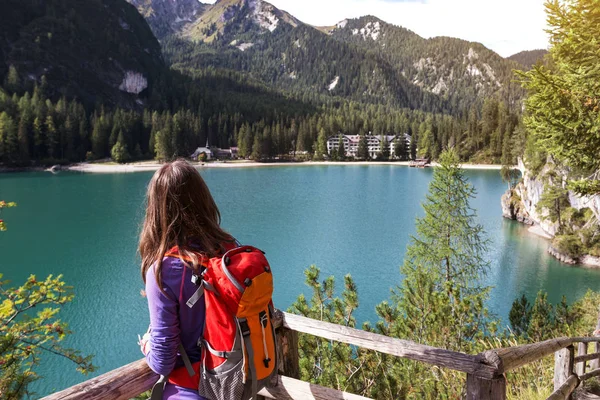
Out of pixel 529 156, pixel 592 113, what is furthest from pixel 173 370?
pixel 529 156

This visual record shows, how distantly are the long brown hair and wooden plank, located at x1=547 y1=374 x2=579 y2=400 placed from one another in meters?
2.59

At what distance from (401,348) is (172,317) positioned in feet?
4.47

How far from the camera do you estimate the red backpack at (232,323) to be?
68.9 inches

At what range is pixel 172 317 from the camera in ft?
5.87

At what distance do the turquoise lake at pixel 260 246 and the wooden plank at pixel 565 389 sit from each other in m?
3.29

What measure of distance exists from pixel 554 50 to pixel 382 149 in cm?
9773

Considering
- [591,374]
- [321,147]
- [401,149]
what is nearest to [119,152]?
[321,147]

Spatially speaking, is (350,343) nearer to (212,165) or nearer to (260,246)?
(260,246)

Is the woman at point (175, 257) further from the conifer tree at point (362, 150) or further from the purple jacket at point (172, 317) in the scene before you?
the conifer tree at point (362, 150)

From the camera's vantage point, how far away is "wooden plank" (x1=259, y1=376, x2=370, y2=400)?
2584 millimetres

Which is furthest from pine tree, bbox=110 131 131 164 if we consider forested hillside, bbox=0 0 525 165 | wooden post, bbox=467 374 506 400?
wooden post, bbox=467 374 506 400

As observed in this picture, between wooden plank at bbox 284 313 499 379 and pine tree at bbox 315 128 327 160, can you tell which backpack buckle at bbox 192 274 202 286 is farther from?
pine tree at bbox 315 128 327 160

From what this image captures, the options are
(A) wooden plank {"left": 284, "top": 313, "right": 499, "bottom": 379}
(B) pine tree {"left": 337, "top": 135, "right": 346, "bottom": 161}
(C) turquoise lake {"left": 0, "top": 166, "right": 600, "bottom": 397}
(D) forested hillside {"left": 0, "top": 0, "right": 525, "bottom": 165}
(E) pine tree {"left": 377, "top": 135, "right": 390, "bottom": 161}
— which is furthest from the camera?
(E) pine tree {"left": 377, "top": 135, "right": 390, "bottom": 161}

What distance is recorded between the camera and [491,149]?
86.4 meters
